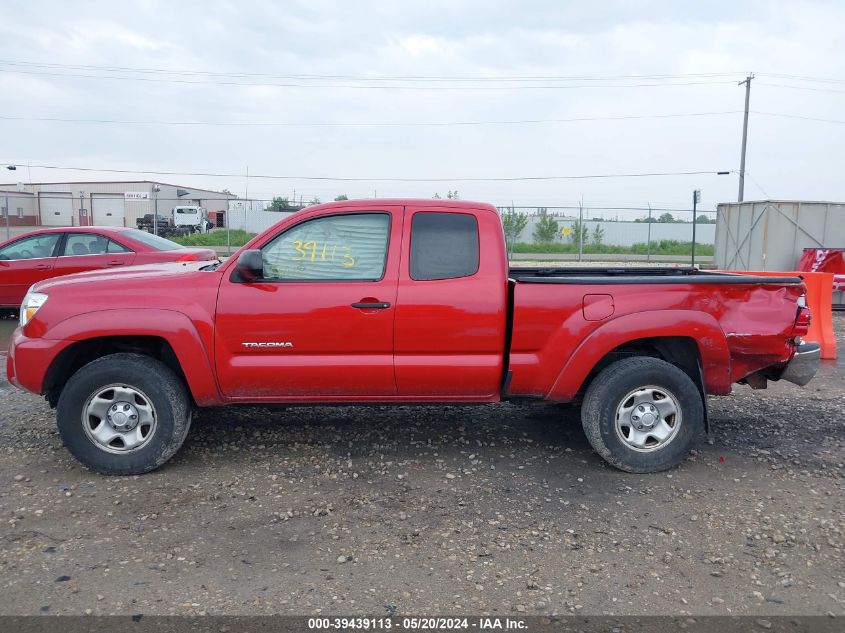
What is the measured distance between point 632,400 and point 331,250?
2.30 metres

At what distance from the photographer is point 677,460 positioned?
4797 mm

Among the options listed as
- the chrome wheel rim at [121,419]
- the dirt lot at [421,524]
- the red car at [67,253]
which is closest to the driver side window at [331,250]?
the chrome wheel rim at [121,419]

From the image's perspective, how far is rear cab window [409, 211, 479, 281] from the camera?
477 cm

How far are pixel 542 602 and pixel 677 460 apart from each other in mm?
1952

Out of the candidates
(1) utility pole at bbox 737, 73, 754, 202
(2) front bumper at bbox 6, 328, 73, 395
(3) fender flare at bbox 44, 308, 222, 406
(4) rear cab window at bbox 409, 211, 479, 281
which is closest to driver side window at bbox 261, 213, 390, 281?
(4) rear cab window at bbox 409, 211, 479, 281

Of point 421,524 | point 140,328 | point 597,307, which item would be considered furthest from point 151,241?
point 421,524

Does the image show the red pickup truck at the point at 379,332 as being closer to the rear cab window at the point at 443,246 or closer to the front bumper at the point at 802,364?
the rear cab window at the point at 443,246

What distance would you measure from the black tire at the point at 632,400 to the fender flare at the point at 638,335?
0.17 metres

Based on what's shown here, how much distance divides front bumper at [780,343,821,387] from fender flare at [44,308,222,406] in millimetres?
4107

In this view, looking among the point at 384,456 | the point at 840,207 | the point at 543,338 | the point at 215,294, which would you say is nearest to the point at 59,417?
the point at 215,294

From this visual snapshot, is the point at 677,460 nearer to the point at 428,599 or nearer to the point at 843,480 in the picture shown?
the point at 843,480

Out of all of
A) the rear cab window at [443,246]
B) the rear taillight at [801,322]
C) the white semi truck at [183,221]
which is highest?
the white semi truck at [183,221]

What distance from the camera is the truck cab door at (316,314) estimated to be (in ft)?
15.3

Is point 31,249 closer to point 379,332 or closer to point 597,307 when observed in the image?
point 379,332
